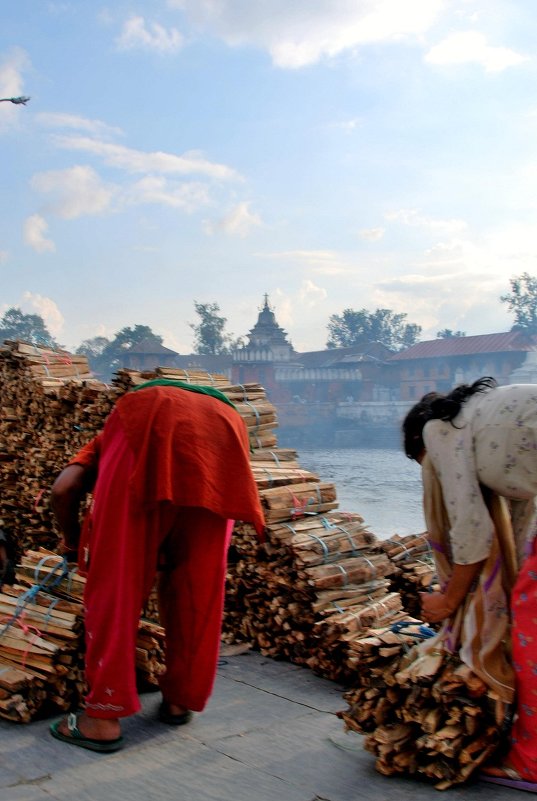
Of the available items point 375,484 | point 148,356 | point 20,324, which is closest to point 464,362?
point 375,484

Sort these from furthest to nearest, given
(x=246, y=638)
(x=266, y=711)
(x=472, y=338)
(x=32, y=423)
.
Result: (x=472, y=338)
(x=32, y=423)
(x=246, y=638)
(x=266, y=711)

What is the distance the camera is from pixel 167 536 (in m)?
3.46

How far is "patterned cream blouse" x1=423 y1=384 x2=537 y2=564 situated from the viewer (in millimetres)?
2826

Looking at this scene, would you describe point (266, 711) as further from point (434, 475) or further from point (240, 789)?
point (434, 475)

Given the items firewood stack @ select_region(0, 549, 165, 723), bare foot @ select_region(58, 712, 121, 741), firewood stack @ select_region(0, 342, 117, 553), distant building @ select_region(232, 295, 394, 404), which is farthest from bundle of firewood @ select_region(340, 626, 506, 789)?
distant building @ select_region(232, 295, 394, 404)

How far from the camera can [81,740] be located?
314cm

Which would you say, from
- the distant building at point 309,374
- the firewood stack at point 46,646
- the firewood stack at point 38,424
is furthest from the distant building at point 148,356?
the firewood stack at point 46,646

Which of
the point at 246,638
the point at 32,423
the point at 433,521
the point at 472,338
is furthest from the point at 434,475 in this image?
the point at 472,338

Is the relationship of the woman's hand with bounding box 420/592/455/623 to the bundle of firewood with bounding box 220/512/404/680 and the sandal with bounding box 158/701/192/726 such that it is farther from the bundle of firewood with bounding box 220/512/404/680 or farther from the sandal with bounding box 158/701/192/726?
the sandal with bounding box 158/701/192/726

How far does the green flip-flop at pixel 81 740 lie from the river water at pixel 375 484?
12.7 metres

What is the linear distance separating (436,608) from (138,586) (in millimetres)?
1234

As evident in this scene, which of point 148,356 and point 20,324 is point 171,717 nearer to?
point 148,356

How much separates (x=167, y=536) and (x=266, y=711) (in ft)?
3.42

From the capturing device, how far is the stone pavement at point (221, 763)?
2.75m
